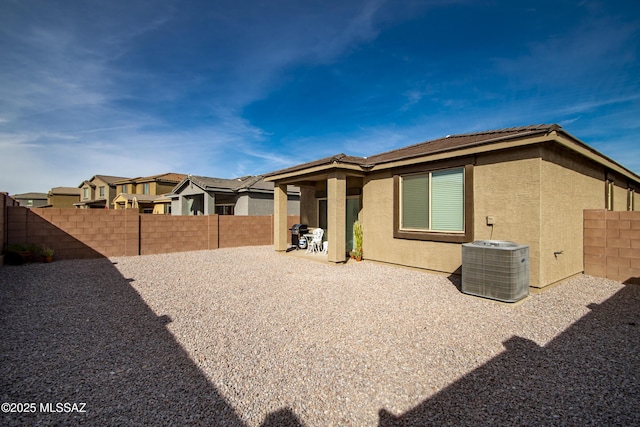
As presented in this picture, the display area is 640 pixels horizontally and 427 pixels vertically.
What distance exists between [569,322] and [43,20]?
44.6 feet

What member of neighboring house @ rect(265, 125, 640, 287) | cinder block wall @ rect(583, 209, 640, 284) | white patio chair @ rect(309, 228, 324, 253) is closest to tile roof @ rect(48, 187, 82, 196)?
white patio chair @ rect(309, 228, 324, 253)

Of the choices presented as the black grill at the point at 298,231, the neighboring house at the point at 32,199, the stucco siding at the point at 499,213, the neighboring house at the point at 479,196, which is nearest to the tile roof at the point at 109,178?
the neighboring house at the point at 32,199

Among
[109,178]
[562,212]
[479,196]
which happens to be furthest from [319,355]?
[109,178]

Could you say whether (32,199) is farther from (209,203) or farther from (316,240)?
(316,240)

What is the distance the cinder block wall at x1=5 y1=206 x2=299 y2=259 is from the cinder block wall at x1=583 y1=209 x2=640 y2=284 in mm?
13442

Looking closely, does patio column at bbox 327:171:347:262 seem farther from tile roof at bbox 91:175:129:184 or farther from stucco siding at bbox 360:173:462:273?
tile roof at bbox 91:175:129:184

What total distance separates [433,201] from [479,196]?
4.03ft

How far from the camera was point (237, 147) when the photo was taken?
21.6 m

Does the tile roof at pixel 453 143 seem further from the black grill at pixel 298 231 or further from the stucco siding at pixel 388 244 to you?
the black grill at pixel 298 231

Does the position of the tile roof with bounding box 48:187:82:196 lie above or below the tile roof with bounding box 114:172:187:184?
below

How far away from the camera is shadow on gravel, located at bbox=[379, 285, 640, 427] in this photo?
2434mm

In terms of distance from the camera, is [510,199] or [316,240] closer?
[510,199]

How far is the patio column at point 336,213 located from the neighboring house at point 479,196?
0.03 m

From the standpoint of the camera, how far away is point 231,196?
826 inches
